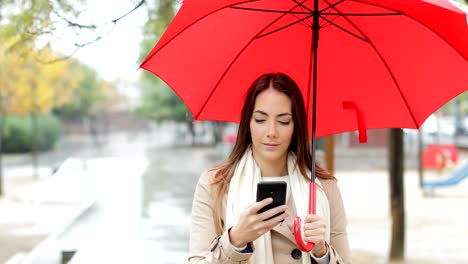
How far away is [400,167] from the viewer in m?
8.61

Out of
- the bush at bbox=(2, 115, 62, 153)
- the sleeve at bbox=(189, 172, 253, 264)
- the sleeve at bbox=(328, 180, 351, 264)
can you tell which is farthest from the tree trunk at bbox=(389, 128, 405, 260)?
the bush at bbox=(2, 115, 62, 153)

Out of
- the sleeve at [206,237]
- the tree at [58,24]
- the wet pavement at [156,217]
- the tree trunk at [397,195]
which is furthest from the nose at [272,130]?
the tree trunk at [397,195]

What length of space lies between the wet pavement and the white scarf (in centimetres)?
Result: 449

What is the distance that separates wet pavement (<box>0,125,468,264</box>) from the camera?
772 centimetres

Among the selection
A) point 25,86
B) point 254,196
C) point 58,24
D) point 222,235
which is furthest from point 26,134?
point 222,235

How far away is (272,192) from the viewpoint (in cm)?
195

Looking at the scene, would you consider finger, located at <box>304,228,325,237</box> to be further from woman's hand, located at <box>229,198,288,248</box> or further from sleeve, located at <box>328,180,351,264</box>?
sleeve, located at <box>328,180,351,264</box>

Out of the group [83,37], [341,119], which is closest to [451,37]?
[341,119]

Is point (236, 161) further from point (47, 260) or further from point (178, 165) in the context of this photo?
point (178, 165)

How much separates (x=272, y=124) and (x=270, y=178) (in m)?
0.22

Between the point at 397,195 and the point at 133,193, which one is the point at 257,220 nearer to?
the point at 397,195

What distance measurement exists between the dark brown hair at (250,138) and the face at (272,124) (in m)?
0.02

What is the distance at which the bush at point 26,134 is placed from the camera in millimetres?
33969

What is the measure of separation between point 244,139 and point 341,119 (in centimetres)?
65
